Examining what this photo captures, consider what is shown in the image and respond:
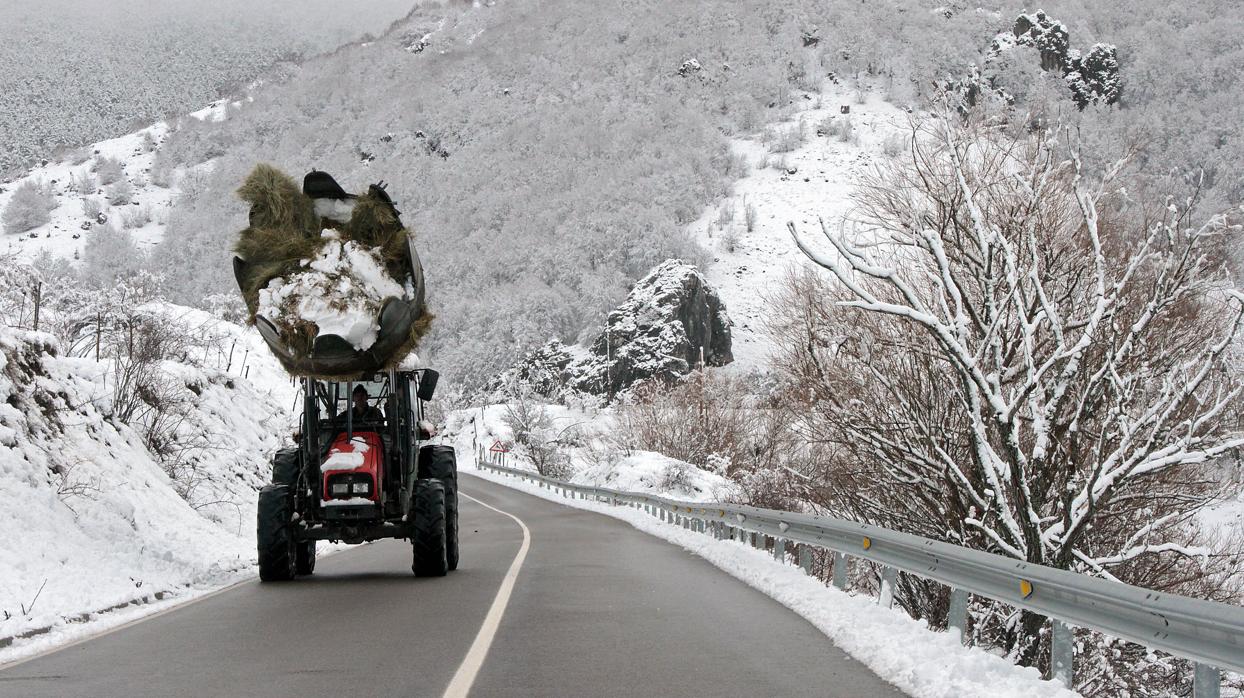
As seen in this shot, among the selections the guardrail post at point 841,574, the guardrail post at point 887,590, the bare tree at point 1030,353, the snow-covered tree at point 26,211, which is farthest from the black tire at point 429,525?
the snow-covered tree at point 26,211

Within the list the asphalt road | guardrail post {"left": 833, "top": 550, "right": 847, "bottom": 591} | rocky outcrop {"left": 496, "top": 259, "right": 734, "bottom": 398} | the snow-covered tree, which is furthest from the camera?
the snow-covered tree

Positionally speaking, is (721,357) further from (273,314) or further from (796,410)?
(273,314)

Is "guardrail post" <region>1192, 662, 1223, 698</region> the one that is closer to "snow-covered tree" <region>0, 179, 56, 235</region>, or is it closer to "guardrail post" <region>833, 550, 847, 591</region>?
"guardrail post" <region>833, 550, 847, 591</region>

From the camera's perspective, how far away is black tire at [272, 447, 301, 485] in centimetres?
1248

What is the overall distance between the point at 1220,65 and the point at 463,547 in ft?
571

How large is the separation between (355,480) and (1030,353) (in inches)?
301

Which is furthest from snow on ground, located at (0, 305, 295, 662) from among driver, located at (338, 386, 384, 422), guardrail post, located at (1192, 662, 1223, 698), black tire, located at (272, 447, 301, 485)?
guardrail post, located at (1192, 662, 1223, 698)

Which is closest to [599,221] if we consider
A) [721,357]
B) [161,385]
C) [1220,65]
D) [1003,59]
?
[721,357]

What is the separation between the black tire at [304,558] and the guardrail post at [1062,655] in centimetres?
999

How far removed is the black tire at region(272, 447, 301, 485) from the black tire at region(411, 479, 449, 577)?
1.48m

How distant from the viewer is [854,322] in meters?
14.9

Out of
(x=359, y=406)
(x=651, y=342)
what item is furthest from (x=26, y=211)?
(x=359, y=406)

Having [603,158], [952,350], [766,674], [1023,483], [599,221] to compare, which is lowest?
[766,674]

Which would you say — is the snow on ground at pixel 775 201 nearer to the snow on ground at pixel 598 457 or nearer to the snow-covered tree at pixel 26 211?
the snow on ground at pixel 598 457
